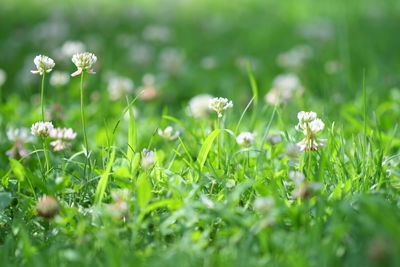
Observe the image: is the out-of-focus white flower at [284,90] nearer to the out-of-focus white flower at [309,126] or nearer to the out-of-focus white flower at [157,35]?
the out-of-focus white flower at [309,126]

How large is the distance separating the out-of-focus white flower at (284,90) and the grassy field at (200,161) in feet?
0.05

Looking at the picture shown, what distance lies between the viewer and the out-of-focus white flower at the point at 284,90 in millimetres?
2357

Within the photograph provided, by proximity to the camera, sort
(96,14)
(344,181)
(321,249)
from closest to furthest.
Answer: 1. (321,249)
2. (344,181)
3. (96,14)

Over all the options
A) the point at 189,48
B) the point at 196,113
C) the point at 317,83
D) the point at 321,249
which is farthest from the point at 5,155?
the point at 189,48

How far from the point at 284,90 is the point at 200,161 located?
1009 millimetres

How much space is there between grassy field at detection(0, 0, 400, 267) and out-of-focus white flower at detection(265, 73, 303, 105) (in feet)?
0.05

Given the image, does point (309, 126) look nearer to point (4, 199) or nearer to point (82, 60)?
point (82, 60)

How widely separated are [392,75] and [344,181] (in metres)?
1.67

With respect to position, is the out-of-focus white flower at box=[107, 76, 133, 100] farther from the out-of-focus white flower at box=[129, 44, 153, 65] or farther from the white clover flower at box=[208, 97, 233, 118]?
the white clover flower at box=[208, 97, 233, 118]

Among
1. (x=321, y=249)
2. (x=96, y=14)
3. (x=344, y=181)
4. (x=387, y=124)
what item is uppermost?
(x=321, y=249)

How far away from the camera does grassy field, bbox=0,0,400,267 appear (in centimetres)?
124

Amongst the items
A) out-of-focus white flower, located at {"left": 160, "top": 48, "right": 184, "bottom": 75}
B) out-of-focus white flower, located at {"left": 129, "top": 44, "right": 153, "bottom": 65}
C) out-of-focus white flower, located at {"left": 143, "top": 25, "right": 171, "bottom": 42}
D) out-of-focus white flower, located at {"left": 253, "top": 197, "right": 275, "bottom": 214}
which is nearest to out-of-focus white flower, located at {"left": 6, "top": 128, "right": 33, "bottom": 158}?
out-of-focus white flower, located at {"left": 253, "top": 197, "right": 275, "bottom": 214}

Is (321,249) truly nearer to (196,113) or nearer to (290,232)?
(290,232)

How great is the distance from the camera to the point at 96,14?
15.8 feet
